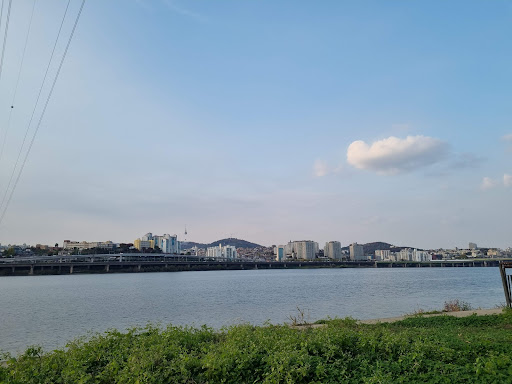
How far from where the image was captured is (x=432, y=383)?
604 cm

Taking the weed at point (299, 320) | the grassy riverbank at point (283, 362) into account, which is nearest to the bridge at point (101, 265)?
the weed at point (299, 320)

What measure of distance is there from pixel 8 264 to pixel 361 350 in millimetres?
151395

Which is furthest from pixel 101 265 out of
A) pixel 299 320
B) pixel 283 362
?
pixel 283 362

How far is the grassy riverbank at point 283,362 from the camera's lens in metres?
6.41

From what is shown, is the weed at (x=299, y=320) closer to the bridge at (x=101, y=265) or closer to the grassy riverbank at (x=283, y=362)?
the grassy riverbank at (x=283, y=362)

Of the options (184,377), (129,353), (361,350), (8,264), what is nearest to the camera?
(184,377)

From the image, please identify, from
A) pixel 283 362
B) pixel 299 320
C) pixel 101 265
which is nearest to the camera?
pixel 283 362

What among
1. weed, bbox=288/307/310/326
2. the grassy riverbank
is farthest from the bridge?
the grassy riverbank

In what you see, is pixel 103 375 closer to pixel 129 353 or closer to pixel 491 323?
pixel 129 353

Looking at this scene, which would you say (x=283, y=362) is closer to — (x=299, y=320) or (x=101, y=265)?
(x=299, y=320)

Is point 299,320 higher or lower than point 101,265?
higher

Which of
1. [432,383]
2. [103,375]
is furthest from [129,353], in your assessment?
[432,383]

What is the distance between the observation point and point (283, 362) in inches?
262

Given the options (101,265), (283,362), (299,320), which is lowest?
(101,265)
